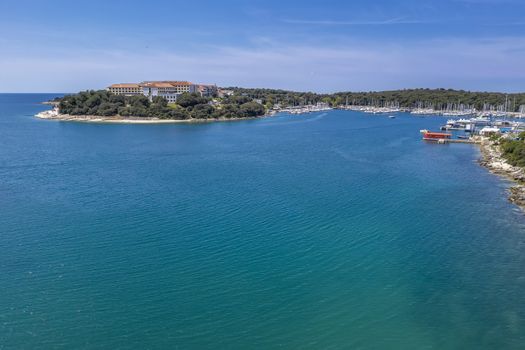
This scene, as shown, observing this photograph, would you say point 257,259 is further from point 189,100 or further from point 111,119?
point 189,100

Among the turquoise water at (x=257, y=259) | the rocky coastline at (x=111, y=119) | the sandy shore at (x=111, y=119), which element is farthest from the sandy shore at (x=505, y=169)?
the rocky coastline at (x=111, y=119)

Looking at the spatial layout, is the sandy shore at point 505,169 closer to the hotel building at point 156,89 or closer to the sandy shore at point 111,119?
the sandy shore at point 111,119

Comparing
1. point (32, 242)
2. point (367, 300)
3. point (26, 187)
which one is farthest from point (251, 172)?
point (367, 300)

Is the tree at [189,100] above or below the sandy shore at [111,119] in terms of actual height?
above

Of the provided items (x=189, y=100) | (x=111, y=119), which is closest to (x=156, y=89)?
(x=189, y=100)

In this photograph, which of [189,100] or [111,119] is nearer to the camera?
[111,119]
